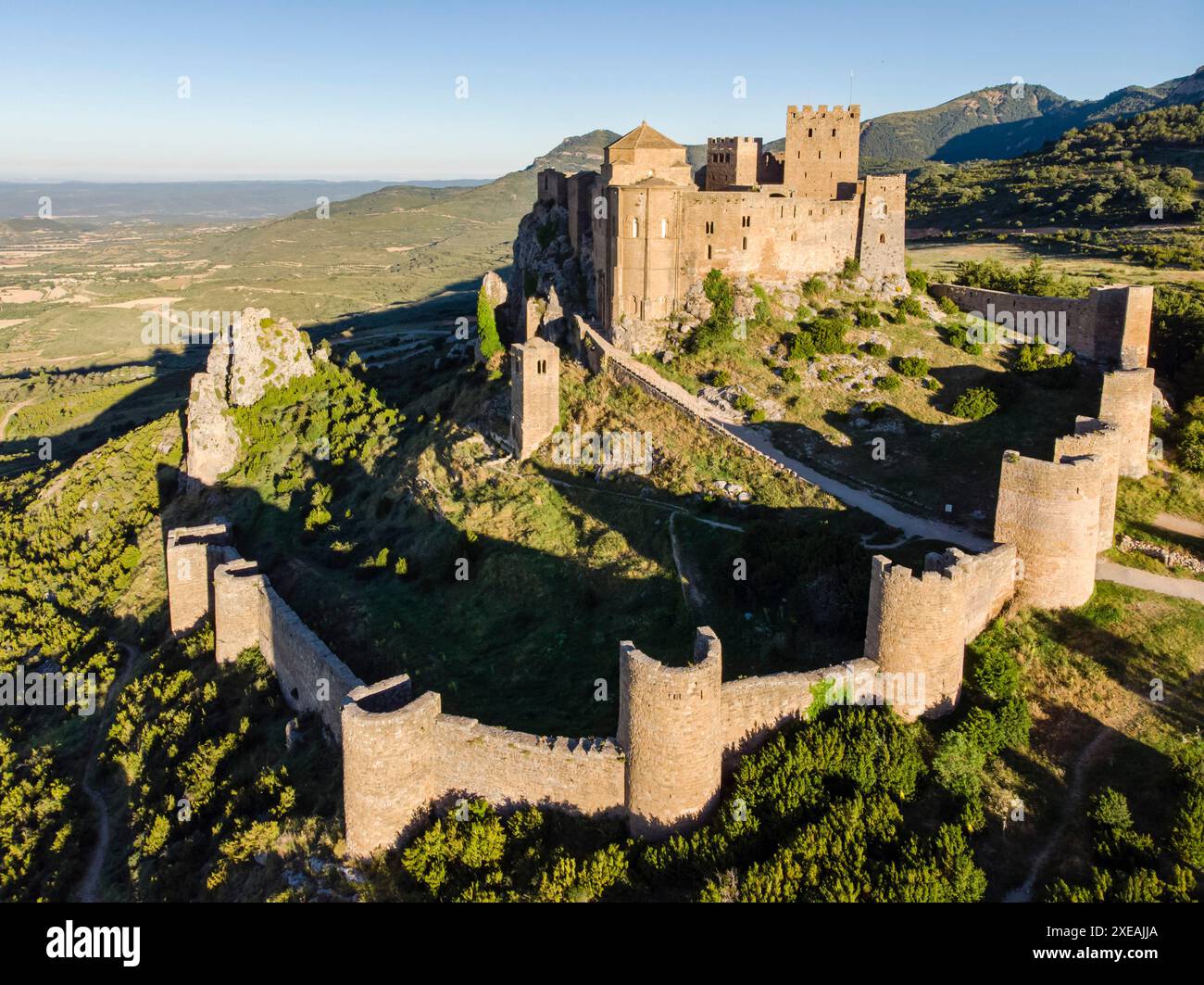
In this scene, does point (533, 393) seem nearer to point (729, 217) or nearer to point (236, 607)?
point (729, 217)

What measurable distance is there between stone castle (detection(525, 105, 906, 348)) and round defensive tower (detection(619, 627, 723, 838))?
22.1 m

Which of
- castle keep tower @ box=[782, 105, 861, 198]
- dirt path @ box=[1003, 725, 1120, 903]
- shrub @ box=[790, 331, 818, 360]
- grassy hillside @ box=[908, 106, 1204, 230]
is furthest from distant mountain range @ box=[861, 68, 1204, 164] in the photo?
dirt path @ box=[1003, 725, 1120, 903]

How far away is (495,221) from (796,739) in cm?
16311

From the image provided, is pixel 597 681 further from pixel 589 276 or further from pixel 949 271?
pixel 949 271

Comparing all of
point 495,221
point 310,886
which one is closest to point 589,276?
point 310,886

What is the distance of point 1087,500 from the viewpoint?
1738 centimetres

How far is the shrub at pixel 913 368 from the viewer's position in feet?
107

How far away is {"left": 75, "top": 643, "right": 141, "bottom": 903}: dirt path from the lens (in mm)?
20913

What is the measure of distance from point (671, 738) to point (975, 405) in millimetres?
19999

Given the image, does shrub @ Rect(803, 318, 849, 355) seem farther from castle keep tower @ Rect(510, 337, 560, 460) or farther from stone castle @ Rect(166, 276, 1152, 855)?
stone castle @ Rect(166, 276, 1152, 855)

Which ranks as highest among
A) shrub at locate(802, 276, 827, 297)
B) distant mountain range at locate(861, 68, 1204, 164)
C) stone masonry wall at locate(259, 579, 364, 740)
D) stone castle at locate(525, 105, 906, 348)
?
distant mountain range at locate(861, 68, 1204, 164)

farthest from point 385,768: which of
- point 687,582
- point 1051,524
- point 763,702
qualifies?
point 1051,524

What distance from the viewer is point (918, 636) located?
627 inches

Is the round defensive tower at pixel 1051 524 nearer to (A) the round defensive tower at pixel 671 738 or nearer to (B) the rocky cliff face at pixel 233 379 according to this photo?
(A) the round defensive tower at pixel 671 738
